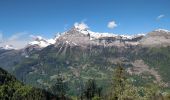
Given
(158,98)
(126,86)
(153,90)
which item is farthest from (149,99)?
(126,86)

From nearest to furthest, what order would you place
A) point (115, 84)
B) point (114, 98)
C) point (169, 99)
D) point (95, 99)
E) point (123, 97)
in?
point (123, 97) → point (115, 84) → point (114, 98) → point (169, 99) → point (95, 99)

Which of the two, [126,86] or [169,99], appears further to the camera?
[169,99]

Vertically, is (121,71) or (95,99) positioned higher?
(121,71)

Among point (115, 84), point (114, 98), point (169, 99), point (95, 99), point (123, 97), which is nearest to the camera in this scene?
point (123, 97)

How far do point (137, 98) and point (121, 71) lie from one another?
10.1m

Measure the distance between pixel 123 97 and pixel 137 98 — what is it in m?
6.65

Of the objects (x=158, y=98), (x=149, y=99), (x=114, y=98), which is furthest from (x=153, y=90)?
(x=114, y=98)

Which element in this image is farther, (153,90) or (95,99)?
(95,99)

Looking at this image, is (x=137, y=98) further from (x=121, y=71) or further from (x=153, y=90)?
(x=153, y=90)

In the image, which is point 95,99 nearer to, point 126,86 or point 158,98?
point 158,98

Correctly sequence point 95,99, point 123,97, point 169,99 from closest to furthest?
point 123,97 → point 169,99 → point 95,99

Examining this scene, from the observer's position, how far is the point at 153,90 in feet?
514

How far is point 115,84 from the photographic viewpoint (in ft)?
352

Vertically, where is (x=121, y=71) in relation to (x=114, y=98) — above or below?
above
